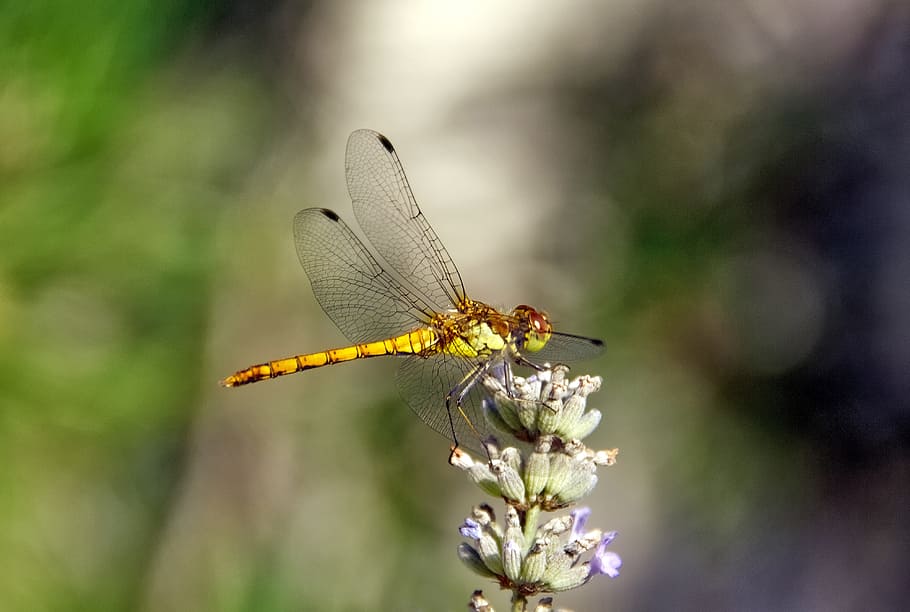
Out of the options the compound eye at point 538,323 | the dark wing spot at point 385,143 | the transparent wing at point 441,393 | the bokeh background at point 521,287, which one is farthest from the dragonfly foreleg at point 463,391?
the bokeh background at point 521,287

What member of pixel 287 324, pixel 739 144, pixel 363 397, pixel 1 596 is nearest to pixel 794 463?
pixel 739 144

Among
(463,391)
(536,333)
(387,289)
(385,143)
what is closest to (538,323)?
(536,333)

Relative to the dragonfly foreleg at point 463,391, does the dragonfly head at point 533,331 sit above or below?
above

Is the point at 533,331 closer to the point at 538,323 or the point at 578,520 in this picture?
the point at 538,323

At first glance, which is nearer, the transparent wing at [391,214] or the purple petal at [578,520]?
the purple petal at [578,520]

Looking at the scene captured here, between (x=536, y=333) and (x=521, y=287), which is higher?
(x=521, y=287)

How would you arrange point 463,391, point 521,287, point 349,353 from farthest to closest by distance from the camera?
point 521,287 → point 349,353 → point 463,391

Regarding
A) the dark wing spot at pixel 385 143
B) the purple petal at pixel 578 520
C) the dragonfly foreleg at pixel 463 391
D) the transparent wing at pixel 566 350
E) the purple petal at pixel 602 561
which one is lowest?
the purple petal at pixel 602 561

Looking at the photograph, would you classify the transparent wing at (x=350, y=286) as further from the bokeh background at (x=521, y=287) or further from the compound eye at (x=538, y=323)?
the bokeh background at (x=521, y=287)
